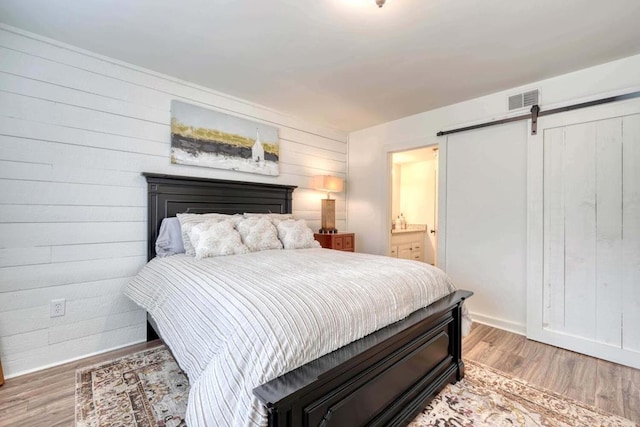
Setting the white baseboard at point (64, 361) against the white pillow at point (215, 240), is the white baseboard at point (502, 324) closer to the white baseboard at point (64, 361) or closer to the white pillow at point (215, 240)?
the white pillow at point (215, 240)

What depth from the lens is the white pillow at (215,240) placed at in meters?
2.33

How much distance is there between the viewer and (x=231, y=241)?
247 centimetres

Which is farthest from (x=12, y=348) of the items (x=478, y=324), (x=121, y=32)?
(x=478, y=324)

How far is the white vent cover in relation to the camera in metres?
2.84

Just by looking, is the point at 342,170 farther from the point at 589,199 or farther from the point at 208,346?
the point at 208,346

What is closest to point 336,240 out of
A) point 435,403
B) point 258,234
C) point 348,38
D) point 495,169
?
point 258,234

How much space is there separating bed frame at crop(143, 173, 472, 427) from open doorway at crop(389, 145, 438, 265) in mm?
3446

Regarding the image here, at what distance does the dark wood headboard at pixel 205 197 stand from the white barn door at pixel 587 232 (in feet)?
8.83

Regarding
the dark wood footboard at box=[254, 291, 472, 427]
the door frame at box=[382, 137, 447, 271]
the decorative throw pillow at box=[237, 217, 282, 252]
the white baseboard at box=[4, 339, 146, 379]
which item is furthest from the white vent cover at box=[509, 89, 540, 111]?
the white baseboard at box=[4, 339, 146, 379]

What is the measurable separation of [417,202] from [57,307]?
5773mm

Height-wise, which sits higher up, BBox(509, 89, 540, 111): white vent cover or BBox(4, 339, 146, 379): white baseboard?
BBox(509, 89, 540, 111): white vent cover

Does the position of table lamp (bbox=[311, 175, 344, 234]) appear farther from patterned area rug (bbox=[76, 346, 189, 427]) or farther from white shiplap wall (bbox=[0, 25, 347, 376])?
patterned area rug (bbox=[76, 346, 189, 427])

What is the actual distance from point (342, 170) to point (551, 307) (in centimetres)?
304

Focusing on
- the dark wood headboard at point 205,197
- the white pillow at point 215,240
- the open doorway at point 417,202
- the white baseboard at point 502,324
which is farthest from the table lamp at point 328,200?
the white baseboard at point 502,324
